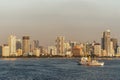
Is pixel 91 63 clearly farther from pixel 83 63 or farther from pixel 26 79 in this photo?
pixel 26 79

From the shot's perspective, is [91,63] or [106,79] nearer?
[106,79]

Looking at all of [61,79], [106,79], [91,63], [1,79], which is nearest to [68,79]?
[61,79]

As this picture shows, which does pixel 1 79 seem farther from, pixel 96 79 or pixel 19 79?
pixel 96 79

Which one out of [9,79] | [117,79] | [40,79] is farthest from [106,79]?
[9,79]

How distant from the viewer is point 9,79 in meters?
91.8

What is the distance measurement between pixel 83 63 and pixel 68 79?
96930 millimetres

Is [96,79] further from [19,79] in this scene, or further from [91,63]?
[91,63]

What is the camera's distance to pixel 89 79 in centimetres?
9312

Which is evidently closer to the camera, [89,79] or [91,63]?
[89,79]

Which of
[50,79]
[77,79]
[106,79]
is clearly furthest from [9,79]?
[106,79]

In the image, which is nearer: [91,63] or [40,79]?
[40,79]

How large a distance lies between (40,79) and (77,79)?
774cm

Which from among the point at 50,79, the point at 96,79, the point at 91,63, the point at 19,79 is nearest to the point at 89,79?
the point at 96,79

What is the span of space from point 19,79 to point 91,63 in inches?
3596
